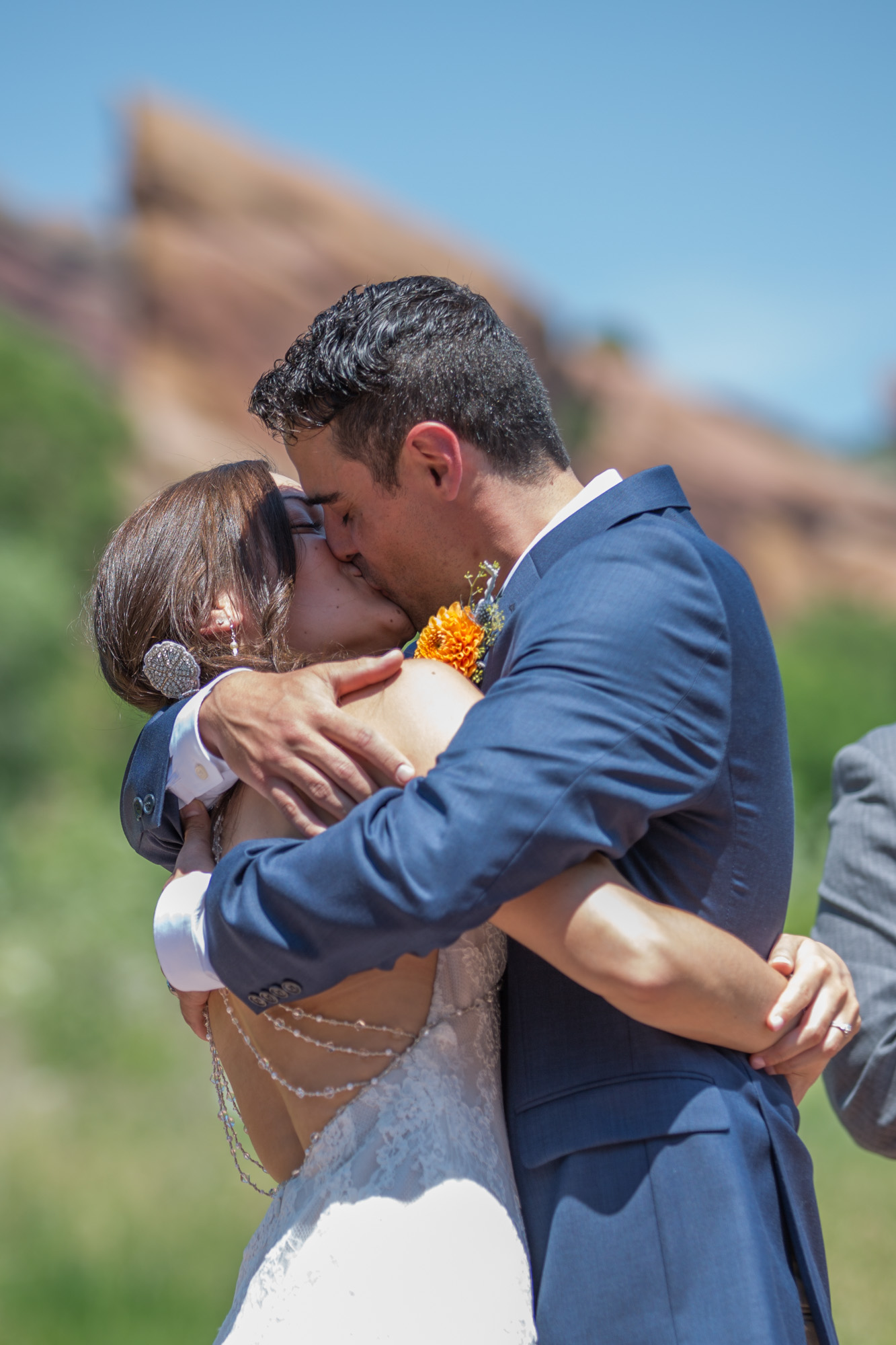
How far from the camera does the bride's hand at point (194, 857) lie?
6.46 feet

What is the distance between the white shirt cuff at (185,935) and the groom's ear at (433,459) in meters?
0.85

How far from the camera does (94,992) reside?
11.9 meters

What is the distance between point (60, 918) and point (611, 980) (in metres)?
13.7

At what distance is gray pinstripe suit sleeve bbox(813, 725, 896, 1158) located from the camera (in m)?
2.47

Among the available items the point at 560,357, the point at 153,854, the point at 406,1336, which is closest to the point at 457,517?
the point at 153,854

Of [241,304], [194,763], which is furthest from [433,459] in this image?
[241,304]

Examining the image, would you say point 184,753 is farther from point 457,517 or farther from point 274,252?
point 274,252

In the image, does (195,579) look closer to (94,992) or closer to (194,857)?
(194,857)

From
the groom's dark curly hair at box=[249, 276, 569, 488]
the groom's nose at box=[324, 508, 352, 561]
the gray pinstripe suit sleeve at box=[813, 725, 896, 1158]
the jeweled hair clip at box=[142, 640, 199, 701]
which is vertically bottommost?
the gray pinstripe suit sleeve at box=[813, 725, 896, 1158]

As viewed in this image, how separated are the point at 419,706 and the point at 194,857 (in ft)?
1.73

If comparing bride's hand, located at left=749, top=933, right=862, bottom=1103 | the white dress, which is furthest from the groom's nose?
bride's hand, located at left=749, top=933, right=862, bottom=1103

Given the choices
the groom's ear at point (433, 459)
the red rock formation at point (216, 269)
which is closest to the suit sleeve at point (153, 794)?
the groom's ear at point (433, 459)

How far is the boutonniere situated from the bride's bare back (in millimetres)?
166

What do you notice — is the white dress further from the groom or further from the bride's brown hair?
the bride's brown hair
